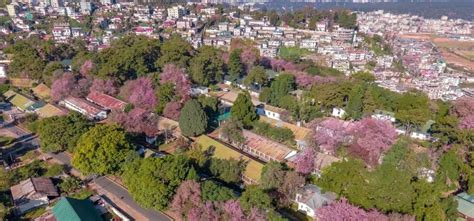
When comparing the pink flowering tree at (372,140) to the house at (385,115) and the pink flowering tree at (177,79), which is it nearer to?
the house at (385,115)

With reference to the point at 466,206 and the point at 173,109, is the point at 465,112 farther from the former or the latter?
the point at 173,109

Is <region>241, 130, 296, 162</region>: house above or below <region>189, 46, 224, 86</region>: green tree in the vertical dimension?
below

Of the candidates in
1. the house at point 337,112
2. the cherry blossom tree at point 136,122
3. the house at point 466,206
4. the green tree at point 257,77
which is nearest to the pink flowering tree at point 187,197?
the cherry blossom tree at point 136,122

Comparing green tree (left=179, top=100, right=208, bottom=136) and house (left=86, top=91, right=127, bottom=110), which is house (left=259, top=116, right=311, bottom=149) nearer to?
green tree (left=179, top=100, right=208, bottom=136)

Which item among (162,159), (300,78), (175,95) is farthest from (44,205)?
(300,78)

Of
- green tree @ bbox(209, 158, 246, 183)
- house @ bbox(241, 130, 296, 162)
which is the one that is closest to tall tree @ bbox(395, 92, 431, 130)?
house @ bbox(241, 130, 296, 162)

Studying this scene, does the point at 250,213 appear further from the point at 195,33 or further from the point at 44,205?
the point at 195,33

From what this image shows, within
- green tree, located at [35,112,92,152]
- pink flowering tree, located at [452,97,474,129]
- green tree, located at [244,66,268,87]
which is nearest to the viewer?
pink flowering tree, located at [452,97,474,129]
